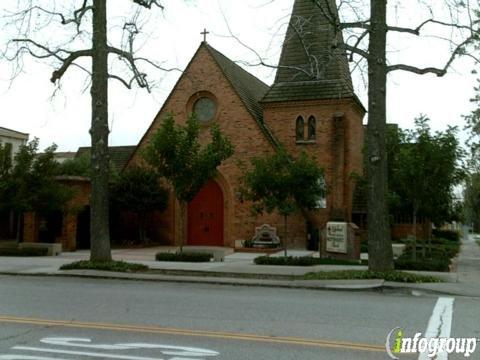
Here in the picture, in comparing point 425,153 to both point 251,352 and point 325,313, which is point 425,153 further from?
point 251,352

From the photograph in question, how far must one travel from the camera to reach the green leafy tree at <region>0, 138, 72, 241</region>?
66.0 feet

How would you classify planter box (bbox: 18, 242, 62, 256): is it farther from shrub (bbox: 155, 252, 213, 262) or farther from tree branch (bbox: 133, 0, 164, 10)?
tree branch (bbox: 133, 0, 164, 10)

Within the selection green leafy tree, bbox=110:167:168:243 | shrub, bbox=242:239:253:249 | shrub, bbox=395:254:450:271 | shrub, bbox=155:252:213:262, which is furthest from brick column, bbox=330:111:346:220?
shrub, bbox=395:254:450:271

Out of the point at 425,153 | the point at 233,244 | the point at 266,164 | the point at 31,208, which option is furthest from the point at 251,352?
the point at 233,244

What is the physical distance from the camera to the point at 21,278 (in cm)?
1507

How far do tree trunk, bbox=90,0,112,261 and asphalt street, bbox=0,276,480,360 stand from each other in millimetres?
3655

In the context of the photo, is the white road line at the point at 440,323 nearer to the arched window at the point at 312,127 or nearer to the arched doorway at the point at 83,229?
the arched window at the point at 312,127

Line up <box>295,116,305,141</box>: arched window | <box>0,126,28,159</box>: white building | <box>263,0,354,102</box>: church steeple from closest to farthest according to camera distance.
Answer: <box>263,0,354,102</box>: church steeple < <box>295,116,305,141</box>: arched window < <box>0,126,28,159</box>: white building

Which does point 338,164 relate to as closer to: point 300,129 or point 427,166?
point 300,129

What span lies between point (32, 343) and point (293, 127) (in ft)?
70.3

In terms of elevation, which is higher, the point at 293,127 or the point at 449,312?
the point at 293,127

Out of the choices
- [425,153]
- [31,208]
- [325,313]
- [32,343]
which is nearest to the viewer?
[32,343]

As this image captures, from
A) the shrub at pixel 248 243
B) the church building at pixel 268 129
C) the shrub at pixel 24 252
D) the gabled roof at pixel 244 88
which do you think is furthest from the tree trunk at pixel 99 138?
the gabled roof at pixel 244 88

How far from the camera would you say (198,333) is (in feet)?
24.9
